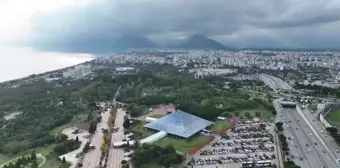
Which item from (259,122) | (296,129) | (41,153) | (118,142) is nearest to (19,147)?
(41,153)

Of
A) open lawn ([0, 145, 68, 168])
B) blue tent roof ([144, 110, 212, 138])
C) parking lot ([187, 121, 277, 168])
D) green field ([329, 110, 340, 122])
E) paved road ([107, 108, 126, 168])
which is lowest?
open lawn ([0, 145, 68, 168])

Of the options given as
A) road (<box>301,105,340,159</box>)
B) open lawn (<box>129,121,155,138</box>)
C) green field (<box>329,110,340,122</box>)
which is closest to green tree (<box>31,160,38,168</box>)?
open lawn (<box>129,121,155,138</box>)

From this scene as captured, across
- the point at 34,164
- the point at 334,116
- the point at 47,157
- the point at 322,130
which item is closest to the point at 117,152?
the point at 47,157

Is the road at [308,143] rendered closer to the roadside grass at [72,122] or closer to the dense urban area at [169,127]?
the dense urban area at [169,127]

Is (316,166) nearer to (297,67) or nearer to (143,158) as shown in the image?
(143,158)

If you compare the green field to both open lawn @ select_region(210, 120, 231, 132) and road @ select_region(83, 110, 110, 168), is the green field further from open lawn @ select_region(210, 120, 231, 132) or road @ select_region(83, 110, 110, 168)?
road @ select_region(83, 110, 110, 168)

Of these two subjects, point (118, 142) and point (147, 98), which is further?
point (147, 98)

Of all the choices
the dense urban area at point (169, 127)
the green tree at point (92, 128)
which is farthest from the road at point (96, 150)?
the green tree at point (92, 128)
